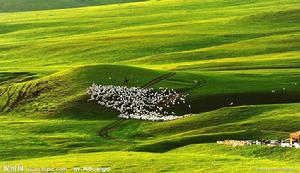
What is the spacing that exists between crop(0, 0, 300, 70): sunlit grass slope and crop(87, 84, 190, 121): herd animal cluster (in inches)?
1006

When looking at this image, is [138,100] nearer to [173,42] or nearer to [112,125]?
[112,125]

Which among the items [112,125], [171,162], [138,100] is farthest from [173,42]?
[171,162]

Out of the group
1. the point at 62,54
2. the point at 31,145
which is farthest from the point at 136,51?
the point at 31,145

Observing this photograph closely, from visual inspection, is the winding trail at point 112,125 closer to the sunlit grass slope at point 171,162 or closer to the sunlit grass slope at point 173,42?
the sunlit grass slope at point 171,162

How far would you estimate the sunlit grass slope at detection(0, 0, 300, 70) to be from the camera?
4855 inches

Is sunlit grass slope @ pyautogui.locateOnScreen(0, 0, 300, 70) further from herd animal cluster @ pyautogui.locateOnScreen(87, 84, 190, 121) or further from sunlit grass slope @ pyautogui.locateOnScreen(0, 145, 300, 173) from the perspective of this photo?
sunlit grass slope @ pyautogui.locateOnScreen(0, 145, 300, 173)

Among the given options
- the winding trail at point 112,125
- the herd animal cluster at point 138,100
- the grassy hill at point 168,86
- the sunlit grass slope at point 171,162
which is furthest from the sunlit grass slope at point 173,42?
the sunlit grass slope at point 171,162

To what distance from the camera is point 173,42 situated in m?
146

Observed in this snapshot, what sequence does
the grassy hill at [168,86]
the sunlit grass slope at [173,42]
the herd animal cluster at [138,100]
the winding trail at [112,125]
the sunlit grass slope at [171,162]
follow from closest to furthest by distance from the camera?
1. the sunlit grass slope at [171,162]
2. the grassy hill at [168,86]
3. the winding trail at [112,125]
4. the herd animal cluster at [138,100]
5. the sunlit grass slope at [173,42]

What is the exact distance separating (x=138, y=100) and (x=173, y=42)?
214 ft

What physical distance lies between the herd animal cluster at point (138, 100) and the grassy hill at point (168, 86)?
5.19ft

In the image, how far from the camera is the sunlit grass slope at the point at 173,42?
123312 mm

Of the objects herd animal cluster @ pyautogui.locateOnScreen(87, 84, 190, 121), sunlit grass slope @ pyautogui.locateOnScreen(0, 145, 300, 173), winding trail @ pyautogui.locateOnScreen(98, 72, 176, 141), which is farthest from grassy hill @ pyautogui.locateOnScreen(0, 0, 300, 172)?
herd animal cluster @ pyautogui.locateOnScreen(87, 84, 190, 121)

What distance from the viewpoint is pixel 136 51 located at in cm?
13900
